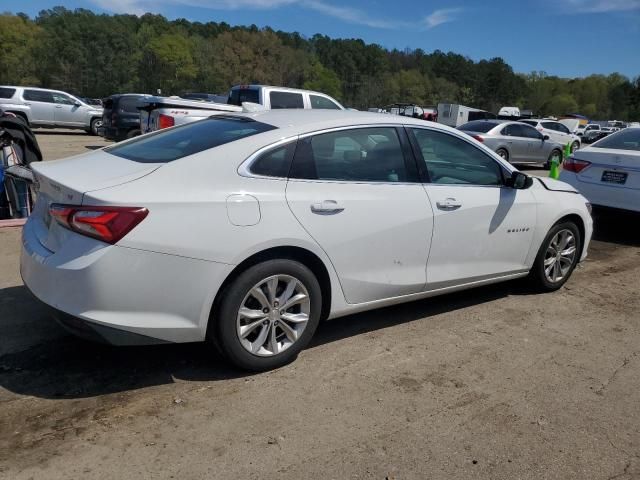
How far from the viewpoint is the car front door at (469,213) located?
412cm

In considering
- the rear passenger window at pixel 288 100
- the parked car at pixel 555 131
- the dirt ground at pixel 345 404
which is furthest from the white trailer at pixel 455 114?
the dirt ground at pixel 345 404

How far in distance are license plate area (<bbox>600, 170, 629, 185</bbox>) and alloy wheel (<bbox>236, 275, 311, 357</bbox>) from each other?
5.58 metres

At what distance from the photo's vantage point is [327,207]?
11.5 ft

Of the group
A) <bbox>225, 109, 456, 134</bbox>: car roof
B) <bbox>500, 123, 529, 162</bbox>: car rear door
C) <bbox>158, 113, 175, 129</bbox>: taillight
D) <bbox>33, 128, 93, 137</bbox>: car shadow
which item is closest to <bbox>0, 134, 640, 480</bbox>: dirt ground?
<bbox>225, 109, 456, 134</bbox>: car roof

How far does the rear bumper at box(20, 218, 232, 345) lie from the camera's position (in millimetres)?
2855

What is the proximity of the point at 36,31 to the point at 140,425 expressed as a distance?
415 ft

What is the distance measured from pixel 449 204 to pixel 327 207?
3.58 ft

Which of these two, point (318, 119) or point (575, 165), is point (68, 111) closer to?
point (575, 165)

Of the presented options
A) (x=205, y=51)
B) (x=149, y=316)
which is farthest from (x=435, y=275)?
(x=205, y=51)

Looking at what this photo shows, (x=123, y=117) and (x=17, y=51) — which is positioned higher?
(x=17, y=51)

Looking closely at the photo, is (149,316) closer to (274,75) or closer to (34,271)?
(34,271)

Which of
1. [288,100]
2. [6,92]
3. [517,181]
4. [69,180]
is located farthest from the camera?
[6,92]

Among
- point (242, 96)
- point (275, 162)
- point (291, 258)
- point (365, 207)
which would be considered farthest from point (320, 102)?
point (291, 258)

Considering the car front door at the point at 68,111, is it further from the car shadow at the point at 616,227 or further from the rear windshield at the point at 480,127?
the car shadow at the point at 616,227
